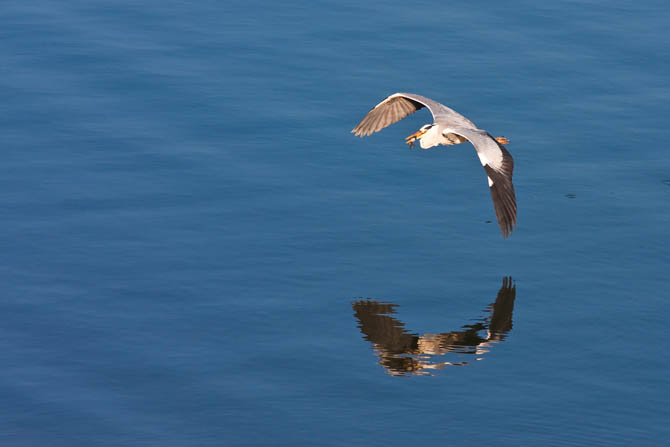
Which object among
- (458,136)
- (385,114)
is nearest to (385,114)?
(385,114)

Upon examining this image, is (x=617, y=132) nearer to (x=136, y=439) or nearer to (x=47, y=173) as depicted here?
(x=47, y=173)

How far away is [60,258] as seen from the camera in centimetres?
1775

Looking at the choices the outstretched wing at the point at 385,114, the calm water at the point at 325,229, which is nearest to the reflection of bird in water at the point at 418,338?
the calm water at the point at 325,229

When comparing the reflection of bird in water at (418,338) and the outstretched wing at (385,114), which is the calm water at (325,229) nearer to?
the reflection of bird in water at (418,338)

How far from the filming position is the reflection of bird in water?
1547 centimetres

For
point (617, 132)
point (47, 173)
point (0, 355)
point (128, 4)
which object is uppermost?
point (128, 4)

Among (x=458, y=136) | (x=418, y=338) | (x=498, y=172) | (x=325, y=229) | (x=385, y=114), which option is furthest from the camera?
(x=385, y=114)

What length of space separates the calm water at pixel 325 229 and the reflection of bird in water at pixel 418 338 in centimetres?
5

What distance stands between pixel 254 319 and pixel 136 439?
122 inches

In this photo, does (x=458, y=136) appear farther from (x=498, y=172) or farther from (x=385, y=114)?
(x=498, y=172)

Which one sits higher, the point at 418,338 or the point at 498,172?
Result: the point at 498,172

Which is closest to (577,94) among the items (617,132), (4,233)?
(617,132)

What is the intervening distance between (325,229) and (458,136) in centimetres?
275

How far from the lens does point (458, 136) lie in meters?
19.3
